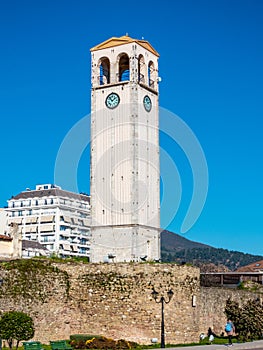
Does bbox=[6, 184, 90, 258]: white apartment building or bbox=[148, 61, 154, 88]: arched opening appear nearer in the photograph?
bbox=[148, 61, 154, 88]: arched opening

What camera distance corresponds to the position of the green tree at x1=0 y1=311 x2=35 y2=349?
2578 cm

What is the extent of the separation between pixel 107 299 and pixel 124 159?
41.3 feet

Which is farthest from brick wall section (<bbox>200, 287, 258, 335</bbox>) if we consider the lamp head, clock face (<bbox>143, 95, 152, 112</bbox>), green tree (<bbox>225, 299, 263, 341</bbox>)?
clock face (<bbox>143, 95, 152, 112</bbox>)

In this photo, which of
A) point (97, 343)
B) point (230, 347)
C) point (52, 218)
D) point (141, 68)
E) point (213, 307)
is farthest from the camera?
point (52, 218)

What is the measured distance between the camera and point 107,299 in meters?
31.3

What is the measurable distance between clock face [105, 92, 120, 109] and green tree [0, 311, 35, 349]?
63.8ft

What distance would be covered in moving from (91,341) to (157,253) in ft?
52.8

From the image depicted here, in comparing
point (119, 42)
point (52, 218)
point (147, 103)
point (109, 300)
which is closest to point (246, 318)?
point (109, 300)

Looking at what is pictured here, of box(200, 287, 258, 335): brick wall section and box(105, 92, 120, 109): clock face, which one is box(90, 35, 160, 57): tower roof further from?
box(200, 287, 258, 335): brick wall section

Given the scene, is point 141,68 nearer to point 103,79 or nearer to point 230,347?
point 103,79

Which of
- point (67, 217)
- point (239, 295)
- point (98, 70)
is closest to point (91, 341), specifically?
point (239, 295)

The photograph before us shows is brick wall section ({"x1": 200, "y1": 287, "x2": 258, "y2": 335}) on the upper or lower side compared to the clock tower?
lower

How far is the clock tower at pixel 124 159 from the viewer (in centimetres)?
4153

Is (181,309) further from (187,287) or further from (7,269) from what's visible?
(7,269)
